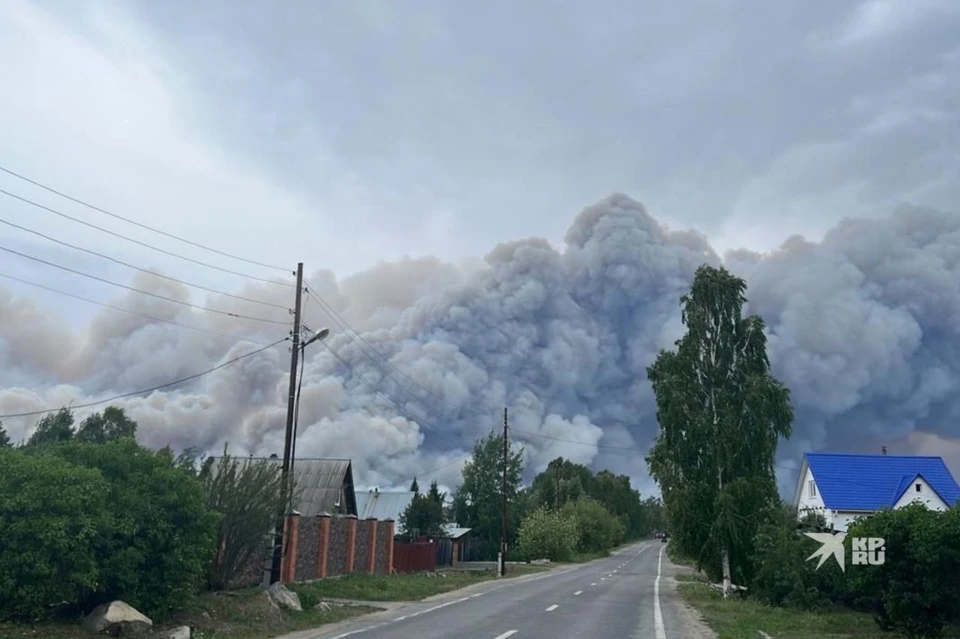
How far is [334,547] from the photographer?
107ft

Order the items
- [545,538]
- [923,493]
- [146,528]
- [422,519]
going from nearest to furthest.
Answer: [146,528]
[923,493]
[422,519]
[545,538]

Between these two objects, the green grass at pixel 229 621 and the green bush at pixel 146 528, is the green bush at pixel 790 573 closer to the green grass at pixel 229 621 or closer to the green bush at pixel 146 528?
the green grass at pixel 229 621

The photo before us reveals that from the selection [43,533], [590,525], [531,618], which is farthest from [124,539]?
[590,525]

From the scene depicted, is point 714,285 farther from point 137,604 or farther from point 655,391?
point 137,604

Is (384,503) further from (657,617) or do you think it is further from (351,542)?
(657,617)

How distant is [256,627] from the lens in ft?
55.5

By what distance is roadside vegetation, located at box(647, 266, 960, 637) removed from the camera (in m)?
22.4

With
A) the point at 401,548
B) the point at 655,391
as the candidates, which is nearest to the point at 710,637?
the point at 655,391

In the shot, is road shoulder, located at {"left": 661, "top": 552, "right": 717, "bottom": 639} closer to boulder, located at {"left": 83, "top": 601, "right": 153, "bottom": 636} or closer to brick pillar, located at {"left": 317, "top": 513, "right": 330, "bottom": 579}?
boulder, located at {"left": 83, "top": 601, "right": 153, "bottom": 636}

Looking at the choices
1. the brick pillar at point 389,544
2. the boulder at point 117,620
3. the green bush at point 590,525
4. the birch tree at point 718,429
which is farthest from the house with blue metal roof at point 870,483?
the green bush at point 590,525

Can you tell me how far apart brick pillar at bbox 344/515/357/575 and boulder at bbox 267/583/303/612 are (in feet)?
44.7

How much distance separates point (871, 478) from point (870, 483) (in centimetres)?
45

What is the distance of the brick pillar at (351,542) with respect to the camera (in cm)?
3398

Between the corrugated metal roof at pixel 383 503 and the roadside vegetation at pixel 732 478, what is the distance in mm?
38481
